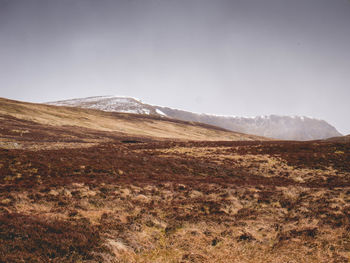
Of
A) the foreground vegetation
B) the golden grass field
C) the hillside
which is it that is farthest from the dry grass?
the foreground vegetation

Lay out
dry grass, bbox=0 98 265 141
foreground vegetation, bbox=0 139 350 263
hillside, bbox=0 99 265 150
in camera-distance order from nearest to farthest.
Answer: foreground vegetation, bbox=0 139 350 263 < hillside, bbox=0 99 265 150 < dry grass, bbox=0 98 265 141

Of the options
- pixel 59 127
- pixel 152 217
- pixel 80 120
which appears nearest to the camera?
pixel 152 217

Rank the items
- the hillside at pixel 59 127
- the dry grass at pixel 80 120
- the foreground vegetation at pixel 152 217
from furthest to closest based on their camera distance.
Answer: the dry grass at pixel 80 120 < the hillside at pixel 59 127 < the foreground vegetation at pixel 152 217

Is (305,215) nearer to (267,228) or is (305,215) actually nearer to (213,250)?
(267,228)

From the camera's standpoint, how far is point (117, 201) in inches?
527

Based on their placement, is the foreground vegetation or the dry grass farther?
the dry grass

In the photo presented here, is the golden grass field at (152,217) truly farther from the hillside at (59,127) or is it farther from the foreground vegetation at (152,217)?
the hillside at (59,127)

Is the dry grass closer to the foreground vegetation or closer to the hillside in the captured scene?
the hillside

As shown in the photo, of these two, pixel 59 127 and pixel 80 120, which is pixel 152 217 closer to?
pixel 59 127

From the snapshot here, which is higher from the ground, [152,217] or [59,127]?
[152,217]

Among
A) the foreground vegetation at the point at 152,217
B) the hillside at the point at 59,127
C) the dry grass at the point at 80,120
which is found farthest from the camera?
the dry grass at the point at 80,120

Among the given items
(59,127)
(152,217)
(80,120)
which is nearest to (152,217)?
(152,217)

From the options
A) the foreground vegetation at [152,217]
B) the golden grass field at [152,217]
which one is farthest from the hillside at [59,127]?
the foreground vegetation at [152,217]

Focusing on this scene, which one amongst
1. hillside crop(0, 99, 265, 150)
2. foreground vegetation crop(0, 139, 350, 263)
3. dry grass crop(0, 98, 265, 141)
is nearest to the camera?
foreground vegetation crop(0, 139, 350, 263)
